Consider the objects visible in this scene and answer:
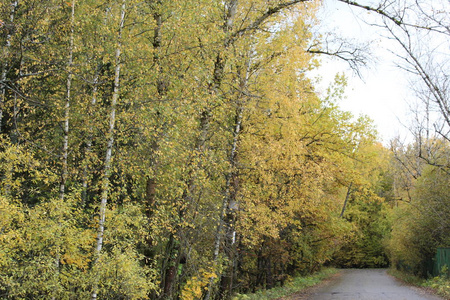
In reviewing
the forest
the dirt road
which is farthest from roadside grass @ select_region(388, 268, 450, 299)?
the forest

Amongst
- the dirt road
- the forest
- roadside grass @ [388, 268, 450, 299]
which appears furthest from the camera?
roadside grass @ [388, 268, 450, 299]

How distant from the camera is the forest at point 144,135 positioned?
8.69 meters

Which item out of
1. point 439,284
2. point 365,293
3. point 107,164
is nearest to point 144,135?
point 107,164

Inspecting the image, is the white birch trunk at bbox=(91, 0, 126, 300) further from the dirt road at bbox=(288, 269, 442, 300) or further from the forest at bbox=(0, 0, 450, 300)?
the dirt road at bbox=(288, 269, 442, 300)

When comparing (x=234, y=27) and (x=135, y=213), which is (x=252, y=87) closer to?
(x=234, y=27)

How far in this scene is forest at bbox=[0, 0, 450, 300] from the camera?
869 centimetres

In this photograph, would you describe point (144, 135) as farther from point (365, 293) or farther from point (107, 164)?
point (365, 293)

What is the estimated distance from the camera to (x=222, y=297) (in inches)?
567

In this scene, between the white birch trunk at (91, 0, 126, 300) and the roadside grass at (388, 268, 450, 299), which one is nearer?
the white birch trunk at (91, 0, 126, 300)

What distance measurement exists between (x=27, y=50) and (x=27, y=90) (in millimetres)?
1133

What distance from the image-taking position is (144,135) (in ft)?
31.7

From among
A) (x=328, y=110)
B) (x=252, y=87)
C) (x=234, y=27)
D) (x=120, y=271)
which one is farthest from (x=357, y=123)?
(x=120, y=271)

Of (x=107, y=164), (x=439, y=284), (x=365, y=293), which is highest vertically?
(x=107, y=164)

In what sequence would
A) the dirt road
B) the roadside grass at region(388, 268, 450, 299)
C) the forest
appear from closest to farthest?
1. the forest
2. the dirt road
3. the roadside grass at region(388, 268, 450, 299)
